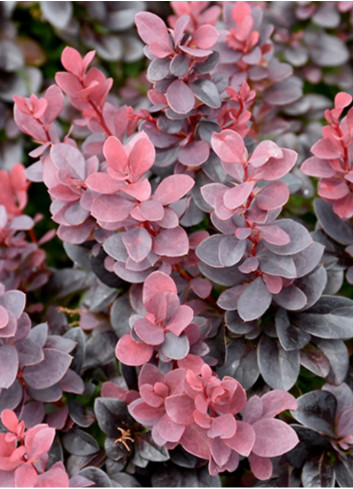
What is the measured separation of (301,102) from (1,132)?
0.86 meters

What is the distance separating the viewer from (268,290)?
96cm

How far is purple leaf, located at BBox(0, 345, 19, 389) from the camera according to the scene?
896mm

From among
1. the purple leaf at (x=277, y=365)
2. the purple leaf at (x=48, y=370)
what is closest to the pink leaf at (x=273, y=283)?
the purple leaf at (x=277, y=365)

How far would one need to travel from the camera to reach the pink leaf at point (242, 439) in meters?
0.85

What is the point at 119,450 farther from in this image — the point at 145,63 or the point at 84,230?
the point at 145,63

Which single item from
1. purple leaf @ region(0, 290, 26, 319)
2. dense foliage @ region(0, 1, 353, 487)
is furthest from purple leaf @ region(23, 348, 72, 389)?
purple leaf @ region(0, 290, 26, 319)

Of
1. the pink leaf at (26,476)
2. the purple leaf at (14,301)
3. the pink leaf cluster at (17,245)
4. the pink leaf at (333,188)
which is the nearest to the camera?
the pink leaf at (26,476)

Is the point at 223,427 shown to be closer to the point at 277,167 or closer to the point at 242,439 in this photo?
the point at 242,439

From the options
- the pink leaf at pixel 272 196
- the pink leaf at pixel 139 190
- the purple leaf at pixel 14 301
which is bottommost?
the purple leaf at pixel 14 301

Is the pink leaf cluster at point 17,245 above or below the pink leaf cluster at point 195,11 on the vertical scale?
below

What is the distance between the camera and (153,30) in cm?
98

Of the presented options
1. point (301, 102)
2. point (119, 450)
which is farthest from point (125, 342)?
point (301, 102)

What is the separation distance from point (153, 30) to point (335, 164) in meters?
0.38

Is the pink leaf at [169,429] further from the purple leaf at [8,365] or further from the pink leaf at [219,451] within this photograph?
the purple leaf at [8,365]
